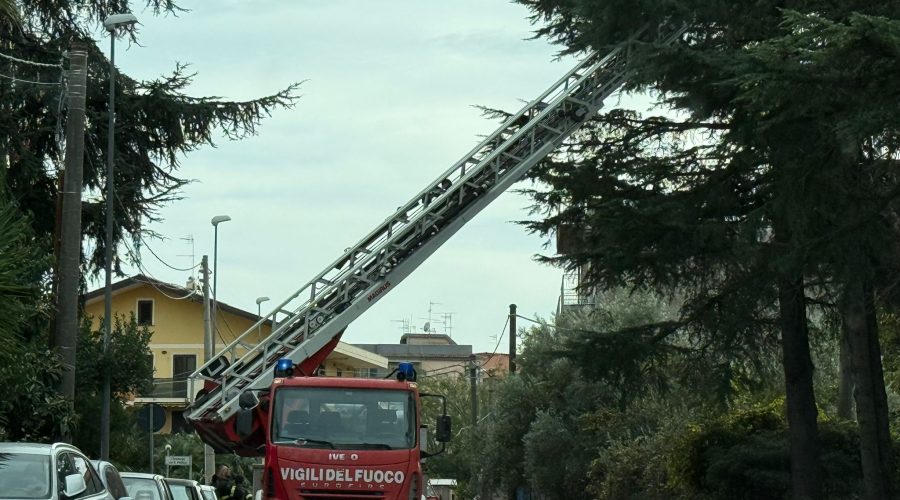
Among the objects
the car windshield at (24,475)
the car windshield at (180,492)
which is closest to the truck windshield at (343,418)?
the car windshield at (180,492)

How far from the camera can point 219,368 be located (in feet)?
65.8

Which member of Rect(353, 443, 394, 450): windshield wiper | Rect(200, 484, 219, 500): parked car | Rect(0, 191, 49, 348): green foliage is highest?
Rect(0, 191, 49, 348): green foliage

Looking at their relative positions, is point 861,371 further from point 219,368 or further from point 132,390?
point 132,390

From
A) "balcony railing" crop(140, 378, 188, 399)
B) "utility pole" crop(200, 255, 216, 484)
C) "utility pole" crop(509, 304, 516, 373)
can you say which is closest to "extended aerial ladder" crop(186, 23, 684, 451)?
"utility pole" crop(200, 255, 216, 484)

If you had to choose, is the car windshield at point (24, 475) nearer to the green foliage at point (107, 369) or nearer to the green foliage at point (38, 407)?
the green foliage at point (38, 407)

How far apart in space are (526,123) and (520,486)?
20.3 m

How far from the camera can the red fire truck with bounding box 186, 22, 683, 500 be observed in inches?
673

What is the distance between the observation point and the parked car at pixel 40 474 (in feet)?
36.6

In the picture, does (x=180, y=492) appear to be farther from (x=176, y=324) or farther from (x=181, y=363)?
(x=181, y=363)

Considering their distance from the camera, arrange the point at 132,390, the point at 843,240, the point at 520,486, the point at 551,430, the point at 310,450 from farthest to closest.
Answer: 1. the point at 520,486
2. the point at 551,430
3. the point at 132,390
4. the point at 310,450
5. the point at 843,240

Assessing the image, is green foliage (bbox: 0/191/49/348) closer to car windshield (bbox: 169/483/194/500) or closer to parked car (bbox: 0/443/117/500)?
parked car (bbox: 0/443/117/500)

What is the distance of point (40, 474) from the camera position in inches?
448

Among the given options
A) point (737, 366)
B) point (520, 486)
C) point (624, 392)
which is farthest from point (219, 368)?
point (520, 486)

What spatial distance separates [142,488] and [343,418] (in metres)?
2.79
